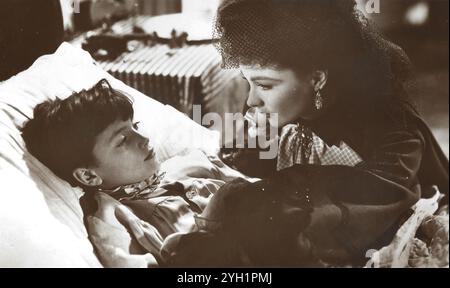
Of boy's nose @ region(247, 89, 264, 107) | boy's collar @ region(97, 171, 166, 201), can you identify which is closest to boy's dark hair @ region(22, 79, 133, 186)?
boy's collar @ region(97, 171, 166, 201)

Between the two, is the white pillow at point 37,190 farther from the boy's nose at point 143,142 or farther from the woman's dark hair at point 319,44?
the woman's dark hair at point 319,44

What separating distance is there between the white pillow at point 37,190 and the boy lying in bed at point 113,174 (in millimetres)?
25

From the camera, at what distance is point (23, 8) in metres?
1.57

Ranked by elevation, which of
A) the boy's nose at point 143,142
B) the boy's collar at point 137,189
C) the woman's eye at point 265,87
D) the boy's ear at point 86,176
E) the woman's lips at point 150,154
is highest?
the woman's eye at point 265,87

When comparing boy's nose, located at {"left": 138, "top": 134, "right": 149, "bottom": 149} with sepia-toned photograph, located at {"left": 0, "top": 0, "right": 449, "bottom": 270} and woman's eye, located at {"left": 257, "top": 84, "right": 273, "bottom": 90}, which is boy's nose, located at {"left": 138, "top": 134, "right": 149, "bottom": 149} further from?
woman's eye, located at {"left": 257, "top": 84, "right": 273, "bottom": 90}

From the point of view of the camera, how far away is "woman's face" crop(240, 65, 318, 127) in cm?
151

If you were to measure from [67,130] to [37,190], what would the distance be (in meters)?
0.18

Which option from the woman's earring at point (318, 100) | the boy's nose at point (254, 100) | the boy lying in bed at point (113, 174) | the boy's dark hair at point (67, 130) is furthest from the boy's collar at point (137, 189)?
the woman's earring at point (318, 100)

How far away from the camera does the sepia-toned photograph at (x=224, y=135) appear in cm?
146

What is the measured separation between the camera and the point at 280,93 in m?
1.53

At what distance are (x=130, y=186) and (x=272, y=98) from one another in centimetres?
48

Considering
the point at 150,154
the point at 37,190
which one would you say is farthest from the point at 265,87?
the point at 37,190

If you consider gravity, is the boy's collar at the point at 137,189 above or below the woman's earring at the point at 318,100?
below

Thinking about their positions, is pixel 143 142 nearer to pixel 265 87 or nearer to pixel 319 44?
pixel 265 87
